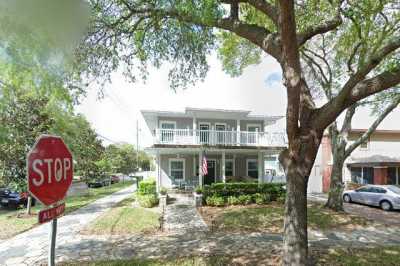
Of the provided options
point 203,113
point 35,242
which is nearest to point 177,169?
point 203,113

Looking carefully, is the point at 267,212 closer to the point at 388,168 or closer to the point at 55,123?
the point at 55,123

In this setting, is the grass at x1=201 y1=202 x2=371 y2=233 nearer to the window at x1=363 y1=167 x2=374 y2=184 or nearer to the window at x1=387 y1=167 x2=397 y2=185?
the window at x1=363 y1=167 x2=374 y2=184

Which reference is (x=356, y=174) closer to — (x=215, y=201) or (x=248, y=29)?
(x=215, y=201)

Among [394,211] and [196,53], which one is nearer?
[196,53]

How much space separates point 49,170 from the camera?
2283 mm

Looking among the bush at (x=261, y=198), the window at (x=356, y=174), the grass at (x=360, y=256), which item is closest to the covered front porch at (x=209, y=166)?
the bush at (x=261, y=198)

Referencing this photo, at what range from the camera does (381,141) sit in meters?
22.6

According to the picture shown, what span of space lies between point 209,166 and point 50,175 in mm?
17641

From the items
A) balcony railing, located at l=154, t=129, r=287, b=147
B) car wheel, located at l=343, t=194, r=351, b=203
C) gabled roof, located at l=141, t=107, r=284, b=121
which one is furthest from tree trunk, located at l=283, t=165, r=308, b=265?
car wheel, located at l=343, t=194, r=351, b=203

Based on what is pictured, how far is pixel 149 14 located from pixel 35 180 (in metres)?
5.56

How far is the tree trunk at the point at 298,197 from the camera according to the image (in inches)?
179

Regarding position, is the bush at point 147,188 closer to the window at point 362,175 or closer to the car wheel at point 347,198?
the car wheel at point 347,198

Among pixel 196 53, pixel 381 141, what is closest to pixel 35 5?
pixel 196 53

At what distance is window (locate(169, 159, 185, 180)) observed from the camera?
61.3ft
